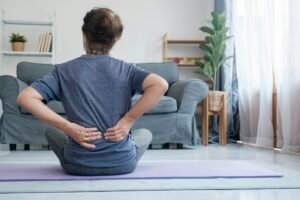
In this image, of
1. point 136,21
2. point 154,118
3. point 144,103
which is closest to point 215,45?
point 136,21

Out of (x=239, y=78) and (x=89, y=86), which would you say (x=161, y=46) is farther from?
(x=89, y=86)

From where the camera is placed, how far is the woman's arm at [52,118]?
1.60m

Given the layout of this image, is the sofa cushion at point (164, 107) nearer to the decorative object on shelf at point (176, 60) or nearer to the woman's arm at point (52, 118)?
the decorative object on shelf at point (176, 60)

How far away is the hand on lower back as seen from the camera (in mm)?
1700

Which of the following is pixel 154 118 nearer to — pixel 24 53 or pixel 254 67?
pixel 254 67

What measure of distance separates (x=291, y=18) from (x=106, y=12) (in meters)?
1.99

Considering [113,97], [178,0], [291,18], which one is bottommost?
[113,97]

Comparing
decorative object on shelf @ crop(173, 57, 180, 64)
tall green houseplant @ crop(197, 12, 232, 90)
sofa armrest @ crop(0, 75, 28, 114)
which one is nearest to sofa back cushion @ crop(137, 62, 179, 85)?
tall green houseplant @ crop(197, 12, 232, 90)

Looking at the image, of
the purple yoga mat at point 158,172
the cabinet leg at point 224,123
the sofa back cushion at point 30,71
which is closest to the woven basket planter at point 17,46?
the sofa back cushion at point 30,71

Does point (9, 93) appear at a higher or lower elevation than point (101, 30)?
lower

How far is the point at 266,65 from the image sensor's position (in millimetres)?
3707

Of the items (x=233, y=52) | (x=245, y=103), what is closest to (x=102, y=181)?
(x=245, y=103)

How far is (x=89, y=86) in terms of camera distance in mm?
1683

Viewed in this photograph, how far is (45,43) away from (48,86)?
10.6 ft
